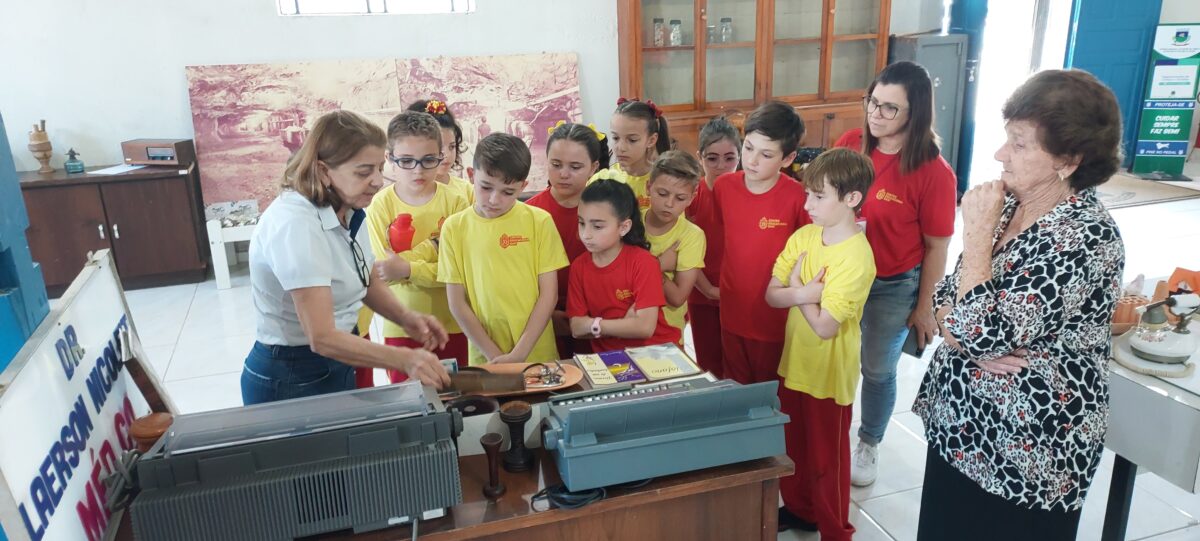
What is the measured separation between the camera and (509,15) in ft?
18.3

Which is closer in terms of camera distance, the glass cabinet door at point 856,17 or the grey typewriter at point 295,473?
the grey typewriter at point 295,473

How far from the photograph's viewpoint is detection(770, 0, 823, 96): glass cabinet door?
593 centimetres

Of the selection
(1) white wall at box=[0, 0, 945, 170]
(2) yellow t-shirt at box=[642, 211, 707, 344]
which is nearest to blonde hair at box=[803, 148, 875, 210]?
(2) yellow t-shirt at box=[642, 211, 707, 344]

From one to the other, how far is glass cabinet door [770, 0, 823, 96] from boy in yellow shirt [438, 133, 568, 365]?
4.37m

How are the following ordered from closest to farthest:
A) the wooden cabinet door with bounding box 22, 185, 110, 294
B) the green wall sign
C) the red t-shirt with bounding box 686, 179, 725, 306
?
1. the red t-shirt with bounding box 686, 179, 725, 306
2. the wooden cabinet door with bounding box 22, 185, 110, 294
3. the green wall sign

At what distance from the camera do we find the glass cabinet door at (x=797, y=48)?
5.93m

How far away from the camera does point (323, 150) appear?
5.15ft

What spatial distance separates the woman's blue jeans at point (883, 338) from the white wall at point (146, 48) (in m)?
4.06

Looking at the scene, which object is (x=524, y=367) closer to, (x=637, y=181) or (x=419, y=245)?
(x=419, y=245)

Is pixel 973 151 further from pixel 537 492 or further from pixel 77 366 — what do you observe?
pixel 77 366

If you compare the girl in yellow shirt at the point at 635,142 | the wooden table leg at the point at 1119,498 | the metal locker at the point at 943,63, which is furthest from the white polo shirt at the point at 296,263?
the metal locker at the point at 943,63

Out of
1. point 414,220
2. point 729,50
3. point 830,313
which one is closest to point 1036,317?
point 830,313

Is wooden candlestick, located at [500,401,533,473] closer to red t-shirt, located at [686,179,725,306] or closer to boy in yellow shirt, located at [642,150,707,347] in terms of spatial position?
boy in yellow shirt, located at [642,150,707,347]

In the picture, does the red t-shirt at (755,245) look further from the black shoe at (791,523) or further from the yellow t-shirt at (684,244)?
the black shoe at (791,523)
